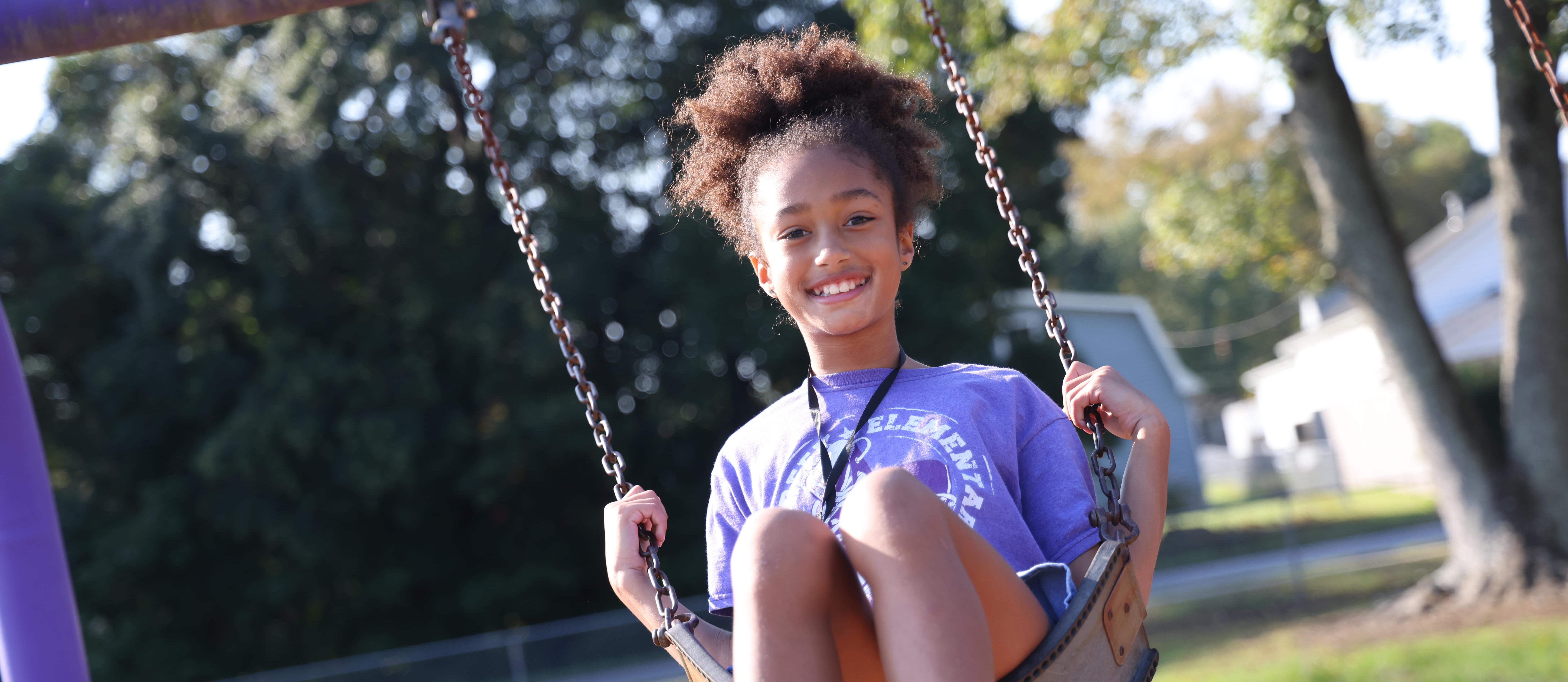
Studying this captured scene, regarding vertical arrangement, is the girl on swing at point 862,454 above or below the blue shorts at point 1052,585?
above

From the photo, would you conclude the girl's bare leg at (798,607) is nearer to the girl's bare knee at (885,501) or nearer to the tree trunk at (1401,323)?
the girl's bare knee at (885,501)

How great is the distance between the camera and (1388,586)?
9.55 m

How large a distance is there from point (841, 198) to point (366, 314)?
496 inches

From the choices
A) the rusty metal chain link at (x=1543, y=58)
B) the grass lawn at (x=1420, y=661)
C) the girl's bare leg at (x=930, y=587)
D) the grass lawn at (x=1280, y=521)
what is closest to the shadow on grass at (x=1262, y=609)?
the grass lawn at (x=1420, y=661)

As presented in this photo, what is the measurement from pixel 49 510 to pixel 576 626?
303 inches

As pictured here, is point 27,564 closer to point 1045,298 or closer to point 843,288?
point 843,288

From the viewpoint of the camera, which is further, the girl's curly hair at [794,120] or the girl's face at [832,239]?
the girl's curly hair at [794,120]

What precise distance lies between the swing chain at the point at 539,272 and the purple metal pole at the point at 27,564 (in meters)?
1.39

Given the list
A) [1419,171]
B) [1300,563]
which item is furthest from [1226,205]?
[1419,171]

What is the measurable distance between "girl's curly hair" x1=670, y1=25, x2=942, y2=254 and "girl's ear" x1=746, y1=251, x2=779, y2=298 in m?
0.02

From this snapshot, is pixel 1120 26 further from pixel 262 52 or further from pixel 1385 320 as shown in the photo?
pixel 262 52

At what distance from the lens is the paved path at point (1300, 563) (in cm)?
1057

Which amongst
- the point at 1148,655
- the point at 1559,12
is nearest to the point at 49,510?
the point at 1148,655

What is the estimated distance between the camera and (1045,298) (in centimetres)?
219
